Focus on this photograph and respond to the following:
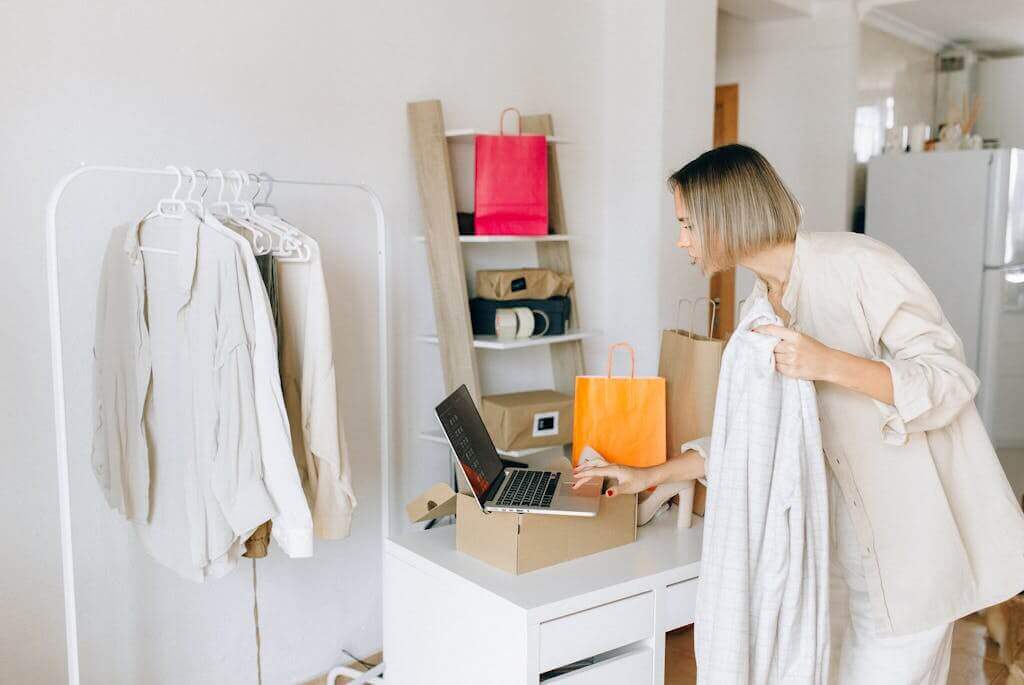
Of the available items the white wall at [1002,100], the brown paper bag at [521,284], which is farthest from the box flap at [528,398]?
the white wall at [1002,100]

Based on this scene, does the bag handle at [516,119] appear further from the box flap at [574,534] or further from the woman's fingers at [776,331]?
the woman's fingers at [776,331]

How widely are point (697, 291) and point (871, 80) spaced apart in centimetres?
200

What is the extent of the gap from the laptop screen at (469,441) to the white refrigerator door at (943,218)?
3.40 metres

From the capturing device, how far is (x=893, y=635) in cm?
163

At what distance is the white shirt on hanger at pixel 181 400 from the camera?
2.00 meters

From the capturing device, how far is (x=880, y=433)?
163cm

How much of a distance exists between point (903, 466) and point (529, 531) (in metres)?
0.73

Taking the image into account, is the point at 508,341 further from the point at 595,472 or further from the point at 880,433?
the point at 880,433

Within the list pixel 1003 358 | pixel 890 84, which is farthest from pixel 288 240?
pixel 890 84

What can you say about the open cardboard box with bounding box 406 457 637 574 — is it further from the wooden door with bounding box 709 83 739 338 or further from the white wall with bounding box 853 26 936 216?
the white wall with bounding box 853 26 936 216

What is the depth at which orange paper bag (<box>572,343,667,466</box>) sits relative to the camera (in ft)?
7.74

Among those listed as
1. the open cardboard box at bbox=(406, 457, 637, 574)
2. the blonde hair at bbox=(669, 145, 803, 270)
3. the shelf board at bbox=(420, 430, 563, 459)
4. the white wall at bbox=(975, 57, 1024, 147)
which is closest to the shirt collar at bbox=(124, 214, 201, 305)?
the open cardboard box at bbox=(406, 457, 637, 574)

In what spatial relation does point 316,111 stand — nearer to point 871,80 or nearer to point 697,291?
point 697,291

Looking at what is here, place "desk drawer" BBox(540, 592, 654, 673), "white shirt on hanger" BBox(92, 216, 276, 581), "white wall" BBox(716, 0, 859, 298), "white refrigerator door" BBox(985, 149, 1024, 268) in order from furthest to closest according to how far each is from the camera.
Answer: "white wall" BBox(716, 0, 859, 298) → "white refrigerator door" BBox(985, 149, 1024, 268) → "white shirt on hanger" BBox(92, 216, 276, 581) → "desk drawer" BBox(540, 592, 654, 673)
